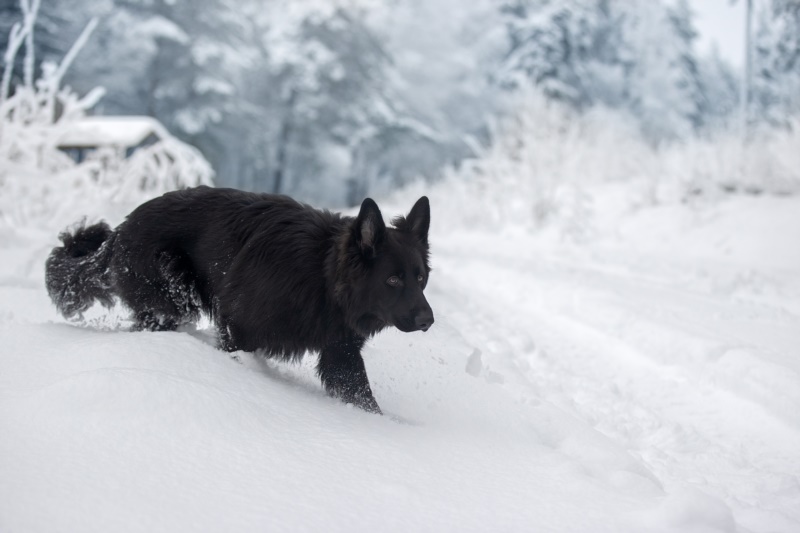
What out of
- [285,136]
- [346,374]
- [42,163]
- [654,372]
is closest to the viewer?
[346,374]

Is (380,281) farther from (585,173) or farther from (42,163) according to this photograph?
(585,173)

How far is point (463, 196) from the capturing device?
14.9 metres

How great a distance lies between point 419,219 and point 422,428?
1202 millimetres

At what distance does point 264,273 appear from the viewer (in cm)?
299

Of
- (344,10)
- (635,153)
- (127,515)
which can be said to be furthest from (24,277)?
(344,10)

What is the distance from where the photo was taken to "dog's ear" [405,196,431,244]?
125 inches

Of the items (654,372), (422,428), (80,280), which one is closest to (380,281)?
(422,428)

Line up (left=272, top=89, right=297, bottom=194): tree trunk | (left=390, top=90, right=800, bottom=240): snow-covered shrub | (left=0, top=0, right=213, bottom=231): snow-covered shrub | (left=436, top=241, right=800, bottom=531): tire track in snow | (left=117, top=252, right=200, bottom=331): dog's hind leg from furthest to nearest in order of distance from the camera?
1. (left=272, top=89, right=297, bottom=194): tree trunk
2. (left=390, top=90, right=800, bottom=240): snow-covered shrub
3. (left=0, top=0, right=213, bottom=231): snow-covered shrub
4. (left=117, top=252, right=200, bottom=331): dog's hind leg
5. (left=436, top=241, right=800, bottom=531): tire track in snow

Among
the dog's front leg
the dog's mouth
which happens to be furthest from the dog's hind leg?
the dog's mouth

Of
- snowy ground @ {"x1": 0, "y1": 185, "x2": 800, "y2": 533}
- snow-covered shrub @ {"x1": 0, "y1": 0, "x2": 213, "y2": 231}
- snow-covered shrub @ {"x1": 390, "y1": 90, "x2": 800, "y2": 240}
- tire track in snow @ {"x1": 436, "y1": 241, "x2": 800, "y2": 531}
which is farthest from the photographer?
snow-covered shrub @ {"x1": 390, "y1": 90, "x2": 800, "y2": 240}

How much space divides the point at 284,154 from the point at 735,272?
23347 mm

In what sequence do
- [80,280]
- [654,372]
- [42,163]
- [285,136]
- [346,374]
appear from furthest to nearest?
[285,136]
[42,163]
[654,372]
[80,280]
[346,374]

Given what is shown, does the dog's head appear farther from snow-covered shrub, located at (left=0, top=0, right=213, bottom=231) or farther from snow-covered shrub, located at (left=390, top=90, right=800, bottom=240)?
snow-covered shrub, located at (left=390, top=90, right=800, bottom=240)

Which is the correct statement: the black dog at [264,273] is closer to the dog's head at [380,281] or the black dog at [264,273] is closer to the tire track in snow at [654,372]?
the dog's head at [380,281]
